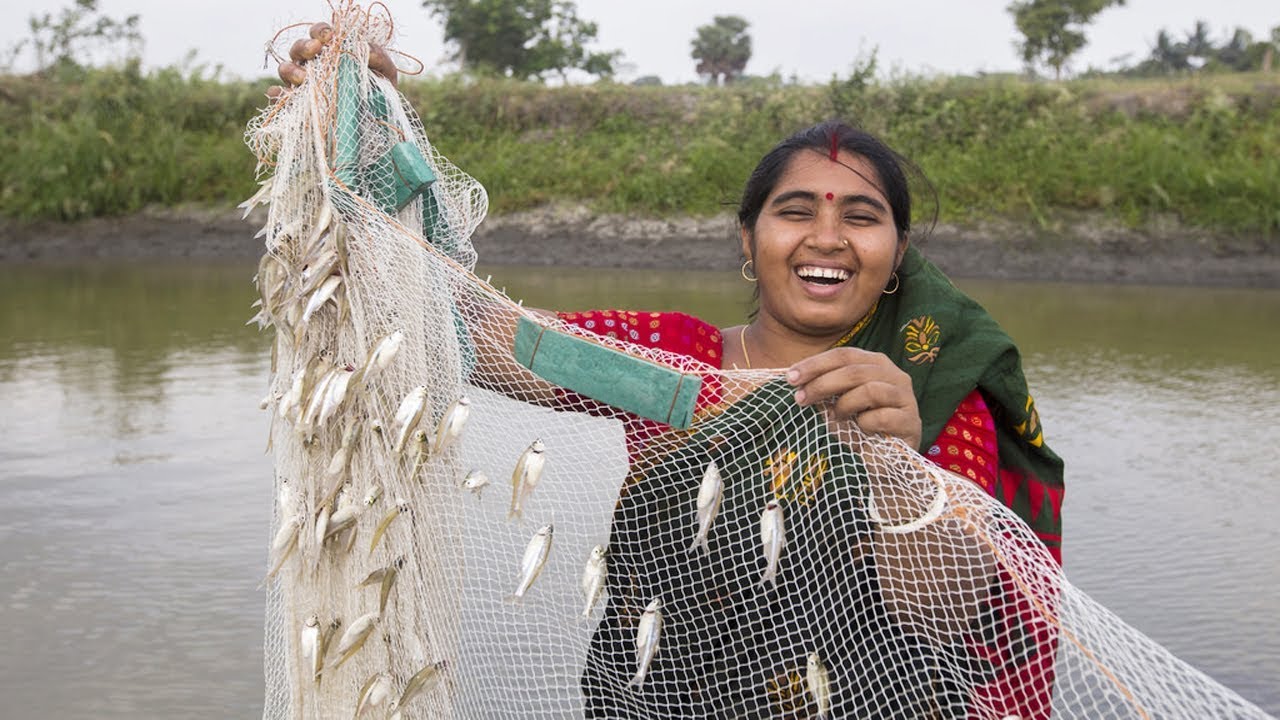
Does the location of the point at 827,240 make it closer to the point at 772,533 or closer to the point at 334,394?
the point at 772,533

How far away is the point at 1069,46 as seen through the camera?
82.8ft

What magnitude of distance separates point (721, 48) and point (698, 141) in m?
29.7

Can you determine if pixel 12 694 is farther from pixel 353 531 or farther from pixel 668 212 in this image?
pixel 668 212

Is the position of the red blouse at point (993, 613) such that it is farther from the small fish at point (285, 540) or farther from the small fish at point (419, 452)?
the small fish at point (285, 540)

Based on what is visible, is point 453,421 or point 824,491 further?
point 453,421

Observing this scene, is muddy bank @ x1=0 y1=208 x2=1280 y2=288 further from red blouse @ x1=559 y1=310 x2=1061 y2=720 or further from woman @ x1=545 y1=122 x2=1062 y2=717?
red blouse @ x1=559 y1=310 x2=1061 y2=720

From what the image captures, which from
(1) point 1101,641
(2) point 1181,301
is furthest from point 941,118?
(1) point 1101,641

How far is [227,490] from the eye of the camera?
6605 mm

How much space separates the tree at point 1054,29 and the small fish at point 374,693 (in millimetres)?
24753

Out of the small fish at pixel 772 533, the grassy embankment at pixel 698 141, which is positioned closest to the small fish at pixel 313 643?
the small fish at pixel 772 533

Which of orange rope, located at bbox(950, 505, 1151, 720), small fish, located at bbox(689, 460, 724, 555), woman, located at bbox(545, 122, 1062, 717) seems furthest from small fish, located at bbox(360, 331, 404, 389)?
orange rope, located at bbox(950, 505, 1151, 720)

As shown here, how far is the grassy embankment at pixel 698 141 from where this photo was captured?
1675 centimetres

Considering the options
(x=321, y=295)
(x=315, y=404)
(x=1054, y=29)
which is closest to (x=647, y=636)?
(x=315, y=404)

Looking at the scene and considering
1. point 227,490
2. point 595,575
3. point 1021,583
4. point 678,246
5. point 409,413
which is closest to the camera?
point 1021,583
